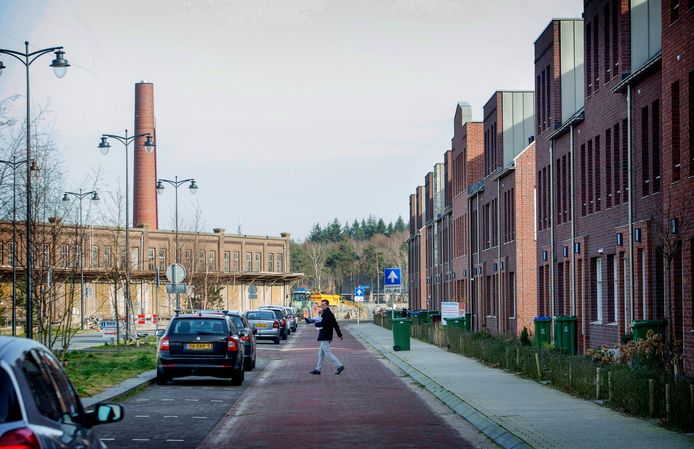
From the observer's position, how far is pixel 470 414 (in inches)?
714

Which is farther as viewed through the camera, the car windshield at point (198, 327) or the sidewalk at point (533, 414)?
the car windshield at point (198, 327)

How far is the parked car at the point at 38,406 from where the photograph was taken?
18.9ft

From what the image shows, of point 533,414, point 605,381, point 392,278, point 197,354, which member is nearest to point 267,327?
point 392,278

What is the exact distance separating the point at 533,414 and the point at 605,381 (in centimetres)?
260

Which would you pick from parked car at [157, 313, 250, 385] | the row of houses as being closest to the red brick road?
parked car at [157, 313, 250, 385]

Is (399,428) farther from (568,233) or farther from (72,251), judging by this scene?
(568,233)

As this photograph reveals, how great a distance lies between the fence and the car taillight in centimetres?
1080

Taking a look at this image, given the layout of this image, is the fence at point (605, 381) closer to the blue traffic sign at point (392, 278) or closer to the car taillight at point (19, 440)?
the car taillight at point (19, 440)

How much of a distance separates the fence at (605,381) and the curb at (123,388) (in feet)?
26.6

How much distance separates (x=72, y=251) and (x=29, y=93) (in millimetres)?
7504

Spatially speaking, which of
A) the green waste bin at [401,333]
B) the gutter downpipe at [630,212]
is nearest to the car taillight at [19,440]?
the gutter downpipe at [630,212]

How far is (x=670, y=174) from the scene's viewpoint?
24625 mm

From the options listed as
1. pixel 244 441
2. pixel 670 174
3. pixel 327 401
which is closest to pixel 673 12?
pixel 670 174

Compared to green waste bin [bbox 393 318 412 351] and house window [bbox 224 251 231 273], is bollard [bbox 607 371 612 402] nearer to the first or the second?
green waste bin [bbox 393 318 412 351]
